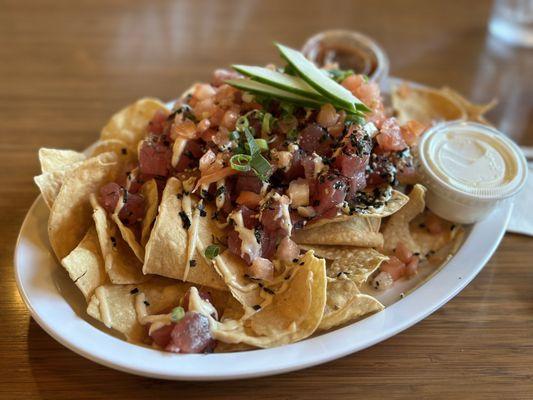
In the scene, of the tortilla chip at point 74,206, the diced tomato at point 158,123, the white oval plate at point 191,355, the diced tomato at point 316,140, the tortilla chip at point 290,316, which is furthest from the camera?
the diced tomato at point 158,123

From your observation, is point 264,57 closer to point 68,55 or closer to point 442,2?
point 68,55

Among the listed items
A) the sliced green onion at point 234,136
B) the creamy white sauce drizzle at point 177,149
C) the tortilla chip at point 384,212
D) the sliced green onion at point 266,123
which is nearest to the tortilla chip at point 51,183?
the creamy white sauce drizzle at point 177,149

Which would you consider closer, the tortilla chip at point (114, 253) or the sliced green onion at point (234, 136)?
the tortilla chip at point (114, 253)

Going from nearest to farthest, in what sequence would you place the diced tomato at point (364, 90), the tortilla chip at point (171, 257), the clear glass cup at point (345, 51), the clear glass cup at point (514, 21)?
1. the tortilla chip at point (171, 257)
2. the diced tomato at point (364, 90)
3. the clear glass cup at point (345, 51)
4. the clear glass cup at point (514, 21)

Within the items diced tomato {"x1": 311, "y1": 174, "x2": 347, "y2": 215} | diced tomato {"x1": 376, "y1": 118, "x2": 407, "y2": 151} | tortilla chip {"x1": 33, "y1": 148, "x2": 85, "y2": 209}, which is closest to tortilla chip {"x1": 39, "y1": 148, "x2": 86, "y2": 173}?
tortilla chip {"x1": 33, "y1": 148, "x2": 85, "y2": 209}

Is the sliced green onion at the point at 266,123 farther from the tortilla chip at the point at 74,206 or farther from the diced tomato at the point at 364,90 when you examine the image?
the tortilla chip at the point at 74,206

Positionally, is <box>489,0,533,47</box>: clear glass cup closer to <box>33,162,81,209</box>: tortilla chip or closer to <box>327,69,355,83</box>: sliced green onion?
<box>327,69,355,83</box>: sliced green onion

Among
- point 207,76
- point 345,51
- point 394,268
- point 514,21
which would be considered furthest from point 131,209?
point 514,21

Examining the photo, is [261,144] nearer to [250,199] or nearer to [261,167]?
[261,167]

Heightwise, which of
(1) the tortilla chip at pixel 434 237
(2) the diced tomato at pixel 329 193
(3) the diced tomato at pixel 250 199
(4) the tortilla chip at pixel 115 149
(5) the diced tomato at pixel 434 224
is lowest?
(1) the tortilla chip at pixel 434 237
